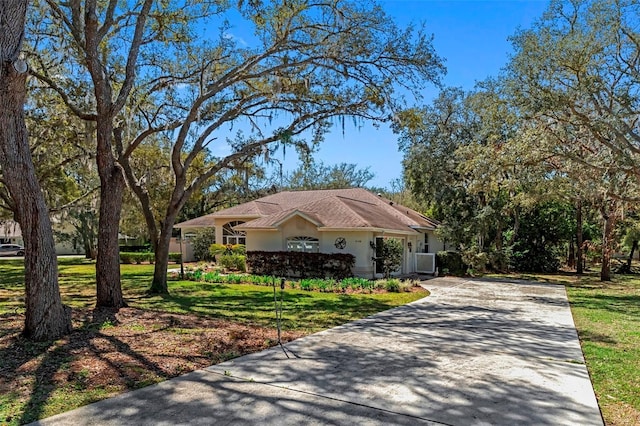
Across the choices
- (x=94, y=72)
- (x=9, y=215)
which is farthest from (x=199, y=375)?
(x=9, y=215)

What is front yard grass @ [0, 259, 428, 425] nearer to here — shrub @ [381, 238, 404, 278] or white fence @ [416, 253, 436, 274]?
shrub @ [381, 238, 404, 278]

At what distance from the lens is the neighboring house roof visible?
20.3 m

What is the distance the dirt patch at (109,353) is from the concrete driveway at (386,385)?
39cm

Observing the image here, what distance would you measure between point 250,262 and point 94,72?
12.9 meters

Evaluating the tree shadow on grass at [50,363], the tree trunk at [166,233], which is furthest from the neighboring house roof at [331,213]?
the tree shadow on grass at [50,363]

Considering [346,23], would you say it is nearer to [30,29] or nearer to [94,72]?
[94,72]

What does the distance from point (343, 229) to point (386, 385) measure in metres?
14.0

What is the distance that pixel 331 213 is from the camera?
2147 cm

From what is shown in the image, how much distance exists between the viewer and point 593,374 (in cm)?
630

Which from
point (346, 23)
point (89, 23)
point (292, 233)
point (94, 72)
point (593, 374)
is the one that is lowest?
point (593, 374)

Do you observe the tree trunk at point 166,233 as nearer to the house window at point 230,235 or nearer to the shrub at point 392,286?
the shrub at point 392,286

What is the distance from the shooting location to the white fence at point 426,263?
2350cm

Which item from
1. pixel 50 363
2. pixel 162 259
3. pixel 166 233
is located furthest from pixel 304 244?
pixel 50 363

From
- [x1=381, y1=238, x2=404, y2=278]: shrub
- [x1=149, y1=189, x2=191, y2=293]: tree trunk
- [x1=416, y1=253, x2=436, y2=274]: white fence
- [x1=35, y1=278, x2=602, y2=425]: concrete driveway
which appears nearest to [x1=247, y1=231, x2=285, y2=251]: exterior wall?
[x1=381, y1=238, x2=404, y2=278]: shrub
